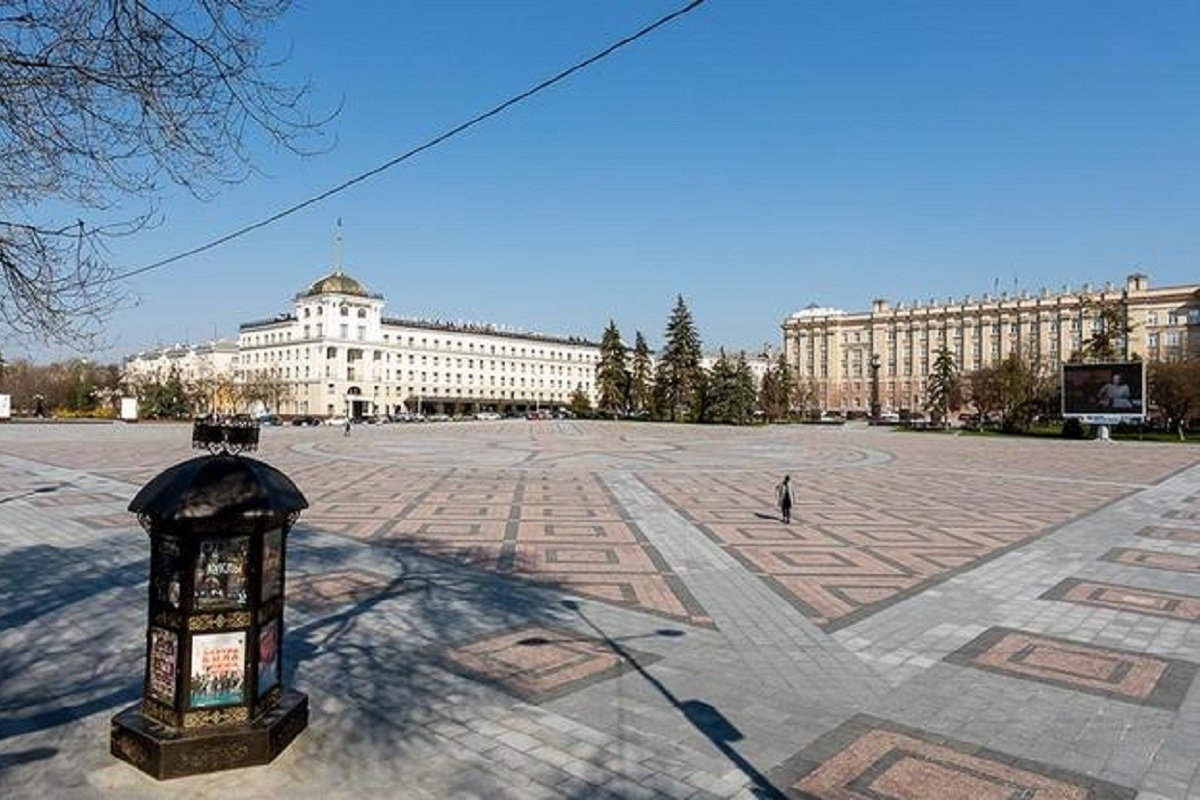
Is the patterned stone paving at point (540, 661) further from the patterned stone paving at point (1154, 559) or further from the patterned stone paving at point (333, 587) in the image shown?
the patterned stone paving at point (1154, 559)

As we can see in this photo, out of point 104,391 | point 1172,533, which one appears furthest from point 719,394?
point 104,391

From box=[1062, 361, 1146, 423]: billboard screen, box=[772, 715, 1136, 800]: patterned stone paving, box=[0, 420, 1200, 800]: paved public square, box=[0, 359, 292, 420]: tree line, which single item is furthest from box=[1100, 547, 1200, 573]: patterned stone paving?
box=[0, 359, 292, 420]: tree line

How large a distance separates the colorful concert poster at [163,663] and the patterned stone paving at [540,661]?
2424 mm

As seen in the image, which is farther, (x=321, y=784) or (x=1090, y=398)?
(x=1090, y=398)

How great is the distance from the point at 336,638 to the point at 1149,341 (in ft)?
386

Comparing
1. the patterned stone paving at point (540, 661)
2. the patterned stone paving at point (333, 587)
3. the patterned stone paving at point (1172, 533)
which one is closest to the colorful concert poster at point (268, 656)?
the patterned stone paving at point (540, 661)

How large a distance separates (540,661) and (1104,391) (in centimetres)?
5559

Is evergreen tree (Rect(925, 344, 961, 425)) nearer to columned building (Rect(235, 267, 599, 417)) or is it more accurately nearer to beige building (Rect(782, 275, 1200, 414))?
beige building (Rect(782, 275, 1200, 414))

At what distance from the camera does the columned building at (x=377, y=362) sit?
106625mm

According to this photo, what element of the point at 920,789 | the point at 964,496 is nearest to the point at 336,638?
the point at 920,789

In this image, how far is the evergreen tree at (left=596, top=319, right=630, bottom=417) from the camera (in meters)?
90.4

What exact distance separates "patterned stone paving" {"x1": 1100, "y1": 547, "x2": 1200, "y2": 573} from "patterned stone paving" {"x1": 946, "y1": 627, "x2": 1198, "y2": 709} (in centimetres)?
540

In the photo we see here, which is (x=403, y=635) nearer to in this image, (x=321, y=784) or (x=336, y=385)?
(x=321, y=784)

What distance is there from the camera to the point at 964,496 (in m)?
20.7
